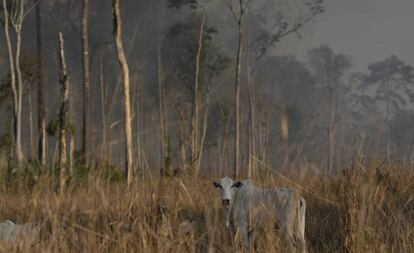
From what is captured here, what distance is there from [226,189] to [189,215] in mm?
905

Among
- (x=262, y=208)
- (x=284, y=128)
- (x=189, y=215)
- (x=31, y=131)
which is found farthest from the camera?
(x=31, y=131)

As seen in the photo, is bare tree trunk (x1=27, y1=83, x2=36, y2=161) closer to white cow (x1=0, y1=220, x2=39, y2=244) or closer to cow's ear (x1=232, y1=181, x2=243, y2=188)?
white cow (x1=0, y1=220, x2=39, y2=244)

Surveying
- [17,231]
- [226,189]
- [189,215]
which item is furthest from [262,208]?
[17,231]

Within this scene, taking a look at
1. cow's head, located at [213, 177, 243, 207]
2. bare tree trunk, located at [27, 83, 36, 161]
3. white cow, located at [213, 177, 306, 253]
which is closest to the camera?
bare tree trunk, located at [27, 83, 36, 161]

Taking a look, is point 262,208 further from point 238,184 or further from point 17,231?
point 17,231

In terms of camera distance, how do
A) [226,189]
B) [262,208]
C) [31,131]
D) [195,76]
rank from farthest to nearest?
[195,76] < [31,131] < [226,189] < [262,208]

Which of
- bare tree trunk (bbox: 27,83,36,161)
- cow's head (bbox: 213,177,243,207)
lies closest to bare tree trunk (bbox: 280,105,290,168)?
cow's head (bbox: 213,177,243,207)

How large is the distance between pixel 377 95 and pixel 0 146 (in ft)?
135

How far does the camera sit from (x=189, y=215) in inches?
222

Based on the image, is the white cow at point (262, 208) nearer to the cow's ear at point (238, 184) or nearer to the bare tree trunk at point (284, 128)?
the cow's ear at point (238, 184)

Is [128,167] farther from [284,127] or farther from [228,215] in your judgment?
[284,127]

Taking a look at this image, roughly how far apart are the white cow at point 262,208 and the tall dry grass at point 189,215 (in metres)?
0.14

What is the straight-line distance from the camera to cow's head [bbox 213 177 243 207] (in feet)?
15.8

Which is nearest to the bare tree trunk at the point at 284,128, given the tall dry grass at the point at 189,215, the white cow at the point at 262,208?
the tall dry grass at the point at 189,215
